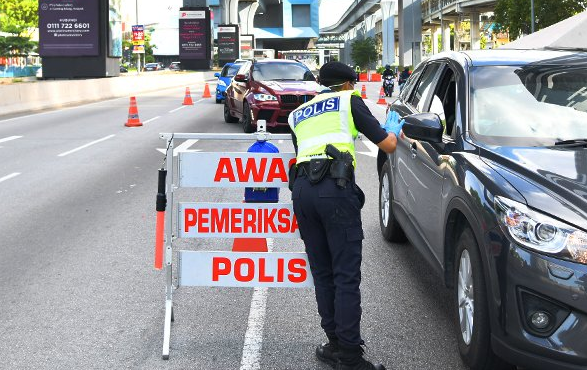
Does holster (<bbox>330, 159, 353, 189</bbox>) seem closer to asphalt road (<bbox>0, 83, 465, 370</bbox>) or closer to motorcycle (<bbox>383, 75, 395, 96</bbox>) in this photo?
asphalt road (<bbox>0, 83, 465, 370</bbox>)

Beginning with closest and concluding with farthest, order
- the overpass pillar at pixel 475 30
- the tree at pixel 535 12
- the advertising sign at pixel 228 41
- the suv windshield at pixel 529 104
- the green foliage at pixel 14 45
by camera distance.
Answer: the suv windshield at pixel 529 104
the tree at pixel 535 12
the overpass pillar at pixel 475 30
the green foliage at pixel 14 45
the advertising sign at pixel 228 41

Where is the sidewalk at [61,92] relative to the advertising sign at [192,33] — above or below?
below

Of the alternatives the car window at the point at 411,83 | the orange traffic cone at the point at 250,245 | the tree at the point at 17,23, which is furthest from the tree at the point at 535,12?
the tree at the point at 17,23

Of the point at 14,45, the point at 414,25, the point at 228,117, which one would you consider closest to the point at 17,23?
the point at 14,45

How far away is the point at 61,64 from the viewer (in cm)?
4638

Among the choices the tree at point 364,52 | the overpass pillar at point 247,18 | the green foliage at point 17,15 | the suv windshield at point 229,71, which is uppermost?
the overpass pillar at point 247,18

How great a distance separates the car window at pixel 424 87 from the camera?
617 cm

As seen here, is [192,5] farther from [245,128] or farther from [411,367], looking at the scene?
[411,367]

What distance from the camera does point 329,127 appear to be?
4.25 meters

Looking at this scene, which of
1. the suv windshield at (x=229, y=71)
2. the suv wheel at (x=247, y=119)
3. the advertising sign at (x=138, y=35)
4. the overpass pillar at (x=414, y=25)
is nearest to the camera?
the suv wheel at (x=247, y=119)

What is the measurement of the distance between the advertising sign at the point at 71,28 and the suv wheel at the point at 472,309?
145ft

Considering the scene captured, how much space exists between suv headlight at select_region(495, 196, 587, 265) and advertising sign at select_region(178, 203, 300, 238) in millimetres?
1599

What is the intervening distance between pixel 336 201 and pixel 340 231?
0.17 metres

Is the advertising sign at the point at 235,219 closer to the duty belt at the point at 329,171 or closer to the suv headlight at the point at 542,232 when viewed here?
the duty belt at the point at 329,171
